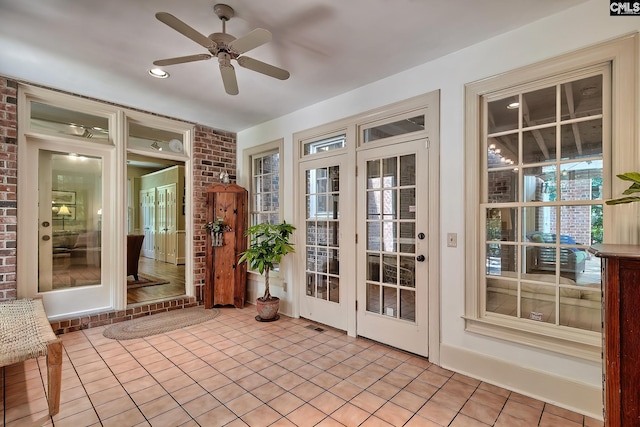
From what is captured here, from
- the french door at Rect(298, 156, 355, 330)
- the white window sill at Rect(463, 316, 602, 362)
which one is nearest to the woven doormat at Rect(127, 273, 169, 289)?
the french door at Rect(298, 156, 355, 330)

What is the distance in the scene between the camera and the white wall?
199 centimetres

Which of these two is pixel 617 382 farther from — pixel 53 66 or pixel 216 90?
pixel 53 66

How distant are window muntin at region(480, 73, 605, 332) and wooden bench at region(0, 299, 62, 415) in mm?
3075

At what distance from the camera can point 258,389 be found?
2283mm

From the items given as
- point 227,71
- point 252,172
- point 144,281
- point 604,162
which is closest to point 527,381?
point 604,162

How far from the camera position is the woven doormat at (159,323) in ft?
11.0

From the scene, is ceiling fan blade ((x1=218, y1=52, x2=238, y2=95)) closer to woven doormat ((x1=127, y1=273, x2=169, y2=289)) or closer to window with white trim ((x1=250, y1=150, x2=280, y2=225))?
window with white trim ((x1=250, y1=150, x2=280, y2=225))

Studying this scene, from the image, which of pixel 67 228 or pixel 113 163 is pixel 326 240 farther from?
pixel 67 228

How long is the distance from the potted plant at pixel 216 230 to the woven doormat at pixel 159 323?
96cm

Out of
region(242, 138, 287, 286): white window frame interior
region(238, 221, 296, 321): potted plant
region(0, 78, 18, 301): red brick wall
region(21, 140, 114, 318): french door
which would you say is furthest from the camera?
region(242, 138, 287, 286): white window frame interior

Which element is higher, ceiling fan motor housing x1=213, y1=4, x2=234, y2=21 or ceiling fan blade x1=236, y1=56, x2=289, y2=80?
ceiling fan motor housing x1=213, y1=4, x2=234, y2=21

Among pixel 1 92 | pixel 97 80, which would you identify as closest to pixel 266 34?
pixel 97 80

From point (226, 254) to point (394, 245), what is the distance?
2.52 m

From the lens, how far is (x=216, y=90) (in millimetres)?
3361
